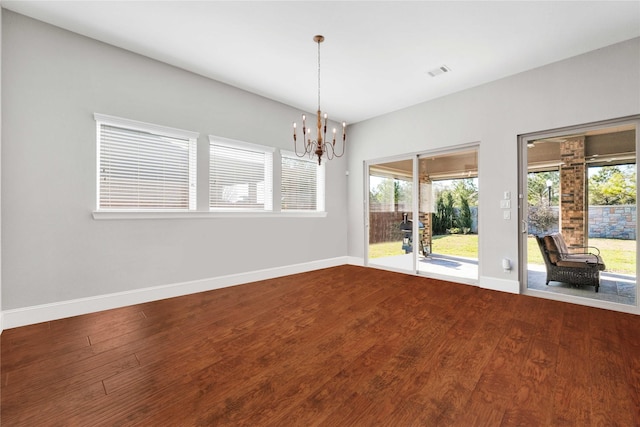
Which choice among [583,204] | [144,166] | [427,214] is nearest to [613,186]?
[583,204]

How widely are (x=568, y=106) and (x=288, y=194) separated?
13.7 ft

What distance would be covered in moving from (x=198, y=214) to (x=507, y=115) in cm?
464

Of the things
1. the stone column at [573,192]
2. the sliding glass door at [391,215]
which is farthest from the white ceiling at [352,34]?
the sliding glass door at [391,215]

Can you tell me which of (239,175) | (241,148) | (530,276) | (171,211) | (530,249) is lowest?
(530,276)

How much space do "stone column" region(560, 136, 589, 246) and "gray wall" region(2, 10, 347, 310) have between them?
15.3 feet

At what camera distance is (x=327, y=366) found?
2.03m

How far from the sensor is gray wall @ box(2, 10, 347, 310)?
109 inches

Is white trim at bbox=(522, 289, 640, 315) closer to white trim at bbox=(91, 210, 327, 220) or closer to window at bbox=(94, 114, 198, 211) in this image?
white trim at bbox=(91, 210, 327, 220)

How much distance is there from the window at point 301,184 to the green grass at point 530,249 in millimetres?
1597

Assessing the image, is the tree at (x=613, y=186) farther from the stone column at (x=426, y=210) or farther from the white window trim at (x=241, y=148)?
the white window trim at (x=241, y=148)

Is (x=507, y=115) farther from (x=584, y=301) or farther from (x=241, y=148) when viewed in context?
(x=241, y=148)

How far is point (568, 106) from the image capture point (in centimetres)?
353

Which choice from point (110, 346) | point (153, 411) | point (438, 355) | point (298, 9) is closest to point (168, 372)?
point (153, 411)

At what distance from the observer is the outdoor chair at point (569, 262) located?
11.4 ft
